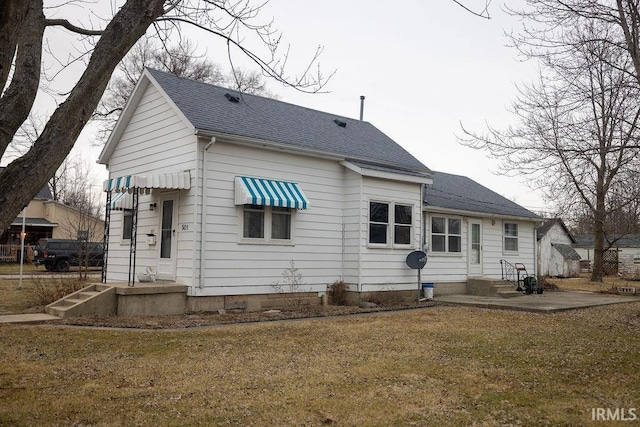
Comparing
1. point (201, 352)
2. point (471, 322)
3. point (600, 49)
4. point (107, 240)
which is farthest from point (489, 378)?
point (107, 240)

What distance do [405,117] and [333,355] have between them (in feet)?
40.4

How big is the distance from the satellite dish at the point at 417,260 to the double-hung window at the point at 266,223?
155 inches

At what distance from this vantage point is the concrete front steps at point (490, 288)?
17869 millimetres

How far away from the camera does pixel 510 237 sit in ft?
70.1

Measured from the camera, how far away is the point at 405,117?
18625 millimetres

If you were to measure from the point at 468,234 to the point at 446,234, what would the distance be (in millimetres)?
1318

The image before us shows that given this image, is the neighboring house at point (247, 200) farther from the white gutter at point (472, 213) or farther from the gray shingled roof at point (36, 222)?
the gray shingled roof at point (36, 222)

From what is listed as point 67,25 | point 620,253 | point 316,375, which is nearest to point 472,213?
point 316,375

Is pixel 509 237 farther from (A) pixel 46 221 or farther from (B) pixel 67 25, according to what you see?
(A) pixel 46 221

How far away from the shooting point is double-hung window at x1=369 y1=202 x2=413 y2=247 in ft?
50.6

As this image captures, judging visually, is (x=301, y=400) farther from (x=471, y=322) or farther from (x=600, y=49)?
(x=600, y=49)

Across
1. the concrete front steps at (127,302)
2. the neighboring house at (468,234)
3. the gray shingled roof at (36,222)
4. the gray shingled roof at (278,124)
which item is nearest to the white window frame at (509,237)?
the neighboring house at (468,234)

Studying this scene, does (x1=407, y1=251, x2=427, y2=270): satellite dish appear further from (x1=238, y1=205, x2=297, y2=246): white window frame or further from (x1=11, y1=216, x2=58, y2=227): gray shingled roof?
(x1=11, y1=216, x2=58, y2=227): gray shingled roof

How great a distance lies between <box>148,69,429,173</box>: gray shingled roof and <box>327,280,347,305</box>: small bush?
143 inches
